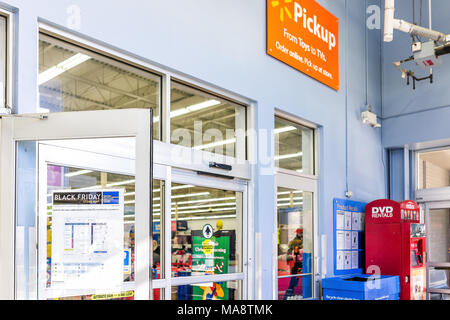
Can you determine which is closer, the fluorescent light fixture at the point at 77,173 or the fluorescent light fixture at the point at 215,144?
the fluorescent light fixture at the point at 77,173

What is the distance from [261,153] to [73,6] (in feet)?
6.53

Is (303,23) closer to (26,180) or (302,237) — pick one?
(302,237)

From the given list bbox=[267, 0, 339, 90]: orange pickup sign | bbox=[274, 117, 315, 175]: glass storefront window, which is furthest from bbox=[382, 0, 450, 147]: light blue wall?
bbox=[274, 117, 315, 175]: glass storefront window

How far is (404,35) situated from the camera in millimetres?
6129

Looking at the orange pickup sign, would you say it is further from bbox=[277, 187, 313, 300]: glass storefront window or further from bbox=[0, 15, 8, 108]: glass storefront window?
bbox=[0, 15, 8, 108]: glass storefront window

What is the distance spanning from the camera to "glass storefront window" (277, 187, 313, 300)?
14.6ft

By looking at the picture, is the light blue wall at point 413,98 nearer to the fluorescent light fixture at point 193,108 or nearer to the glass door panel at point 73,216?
the fluorescent light fixture at point 193,108

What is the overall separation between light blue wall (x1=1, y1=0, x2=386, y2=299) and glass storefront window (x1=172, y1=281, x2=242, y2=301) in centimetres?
28

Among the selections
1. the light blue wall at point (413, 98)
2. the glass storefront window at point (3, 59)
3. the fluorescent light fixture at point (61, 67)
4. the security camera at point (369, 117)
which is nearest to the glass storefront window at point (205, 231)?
the fluorescent light fixture at point (61, 67)

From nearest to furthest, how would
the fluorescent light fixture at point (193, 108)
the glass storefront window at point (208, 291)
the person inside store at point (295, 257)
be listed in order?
the glass storefront window at point (208, 291) < the fluorescent light fixture at point (193, 108) < the person inside store at point (295, 257)

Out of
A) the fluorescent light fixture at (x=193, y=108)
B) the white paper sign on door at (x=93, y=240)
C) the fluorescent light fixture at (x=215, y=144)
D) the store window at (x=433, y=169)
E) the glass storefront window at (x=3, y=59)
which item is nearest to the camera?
the white paper sign on door at (x=93, y=240)

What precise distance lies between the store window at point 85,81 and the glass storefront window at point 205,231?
1.81 feet

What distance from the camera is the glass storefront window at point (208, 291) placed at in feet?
11.0
